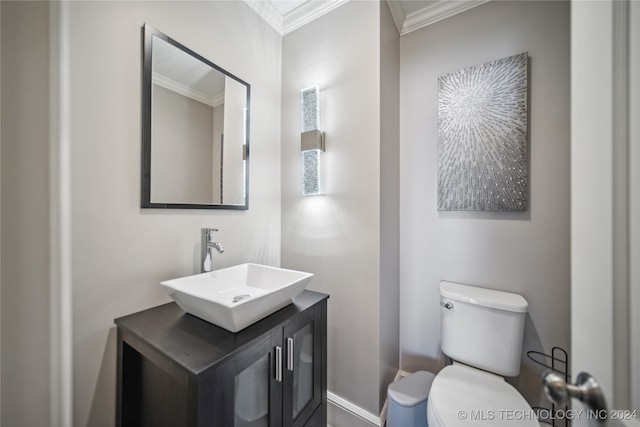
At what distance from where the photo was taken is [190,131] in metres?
1.14

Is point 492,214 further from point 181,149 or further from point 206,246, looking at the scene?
point 181,149

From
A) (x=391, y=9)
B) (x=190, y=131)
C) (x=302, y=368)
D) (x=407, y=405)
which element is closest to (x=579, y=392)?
(x=302, y=368)

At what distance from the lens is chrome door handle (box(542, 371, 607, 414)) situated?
0.36m

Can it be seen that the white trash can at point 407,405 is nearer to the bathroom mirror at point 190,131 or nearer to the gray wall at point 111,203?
the gray wall at point 111,203

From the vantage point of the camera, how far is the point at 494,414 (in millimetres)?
914

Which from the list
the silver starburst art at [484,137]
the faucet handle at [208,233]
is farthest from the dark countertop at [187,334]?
the silver starburst art at [484,137]

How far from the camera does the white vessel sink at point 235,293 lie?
29.3 inches

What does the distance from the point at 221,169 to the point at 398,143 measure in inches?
46.1

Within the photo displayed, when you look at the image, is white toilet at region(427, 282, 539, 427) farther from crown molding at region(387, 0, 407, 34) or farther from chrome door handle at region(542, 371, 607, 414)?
crown molding at region(387, 0, 407, 34)

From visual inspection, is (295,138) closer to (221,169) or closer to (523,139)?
(221,169)

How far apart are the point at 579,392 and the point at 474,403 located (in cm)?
80

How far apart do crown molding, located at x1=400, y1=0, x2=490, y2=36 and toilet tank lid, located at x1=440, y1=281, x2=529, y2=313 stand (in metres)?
1.71

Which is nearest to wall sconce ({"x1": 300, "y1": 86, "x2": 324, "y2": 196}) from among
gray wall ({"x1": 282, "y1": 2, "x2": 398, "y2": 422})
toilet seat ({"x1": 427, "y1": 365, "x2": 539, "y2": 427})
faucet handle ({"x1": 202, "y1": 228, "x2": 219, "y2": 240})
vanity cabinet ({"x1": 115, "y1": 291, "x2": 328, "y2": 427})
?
gray wall ({"x1": 282, "y1": 2, "x2": 398, "y2": 422})

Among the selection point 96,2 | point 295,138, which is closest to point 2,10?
point 96,2
